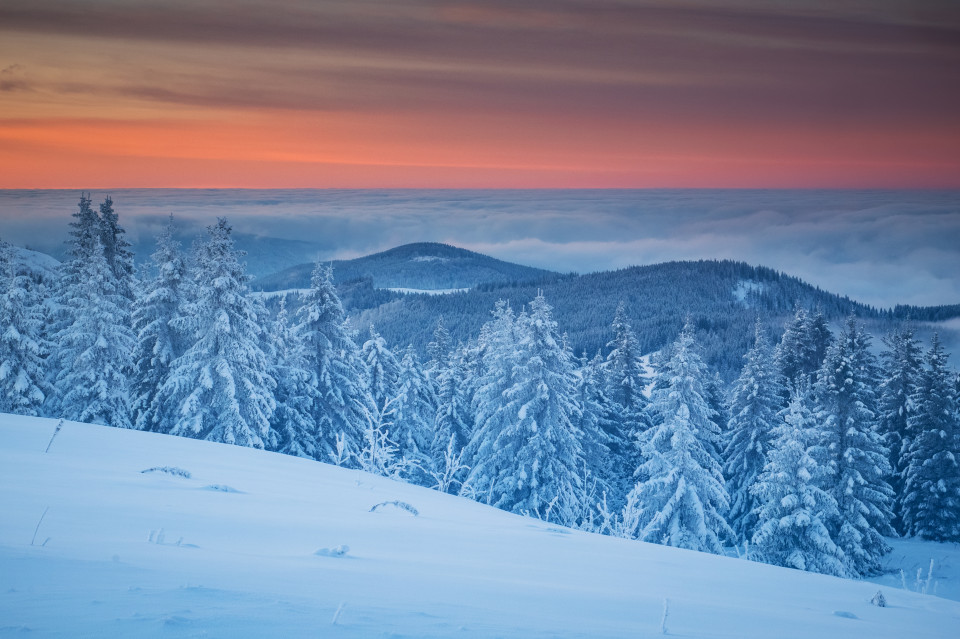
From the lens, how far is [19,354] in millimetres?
26875

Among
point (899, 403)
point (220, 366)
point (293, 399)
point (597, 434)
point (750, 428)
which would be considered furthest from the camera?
point (899, 403)

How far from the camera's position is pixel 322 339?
3069 cm

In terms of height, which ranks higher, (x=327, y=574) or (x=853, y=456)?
(x=327, y=574)

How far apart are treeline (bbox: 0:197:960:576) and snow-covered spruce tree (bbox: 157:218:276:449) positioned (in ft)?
0.24

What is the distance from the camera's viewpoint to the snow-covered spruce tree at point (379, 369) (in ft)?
121

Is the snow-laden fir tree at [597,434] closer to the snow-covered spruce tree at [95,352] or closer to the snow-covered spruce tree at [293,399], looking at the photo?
the snow-covered spruce tree at [293,399]

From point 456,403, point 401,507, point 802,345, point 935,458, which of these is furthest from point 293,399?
point 935,458

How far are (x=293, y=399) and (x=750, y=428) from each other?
76.6ft

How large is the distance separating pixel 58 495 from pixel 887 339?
48.4 metres

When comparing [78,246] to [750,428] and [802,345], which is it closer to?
[750,428]

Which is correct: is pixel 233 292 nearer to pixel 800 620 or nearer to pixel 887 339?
pixel 800 620

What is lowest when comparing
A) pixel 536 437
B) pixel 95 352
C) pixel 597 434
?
pixel 597 434

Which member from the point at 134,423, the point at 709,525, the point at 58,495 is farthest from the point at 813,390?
the point at 58,495

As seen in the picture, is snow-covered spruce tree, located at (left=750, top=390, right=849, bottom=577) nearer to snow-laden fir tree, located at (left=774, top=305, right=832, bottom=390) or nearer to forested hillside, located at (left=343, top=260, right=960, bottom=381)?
snow-laden fir tree, located at (left=774, top=305, right=832, bottom=390)
